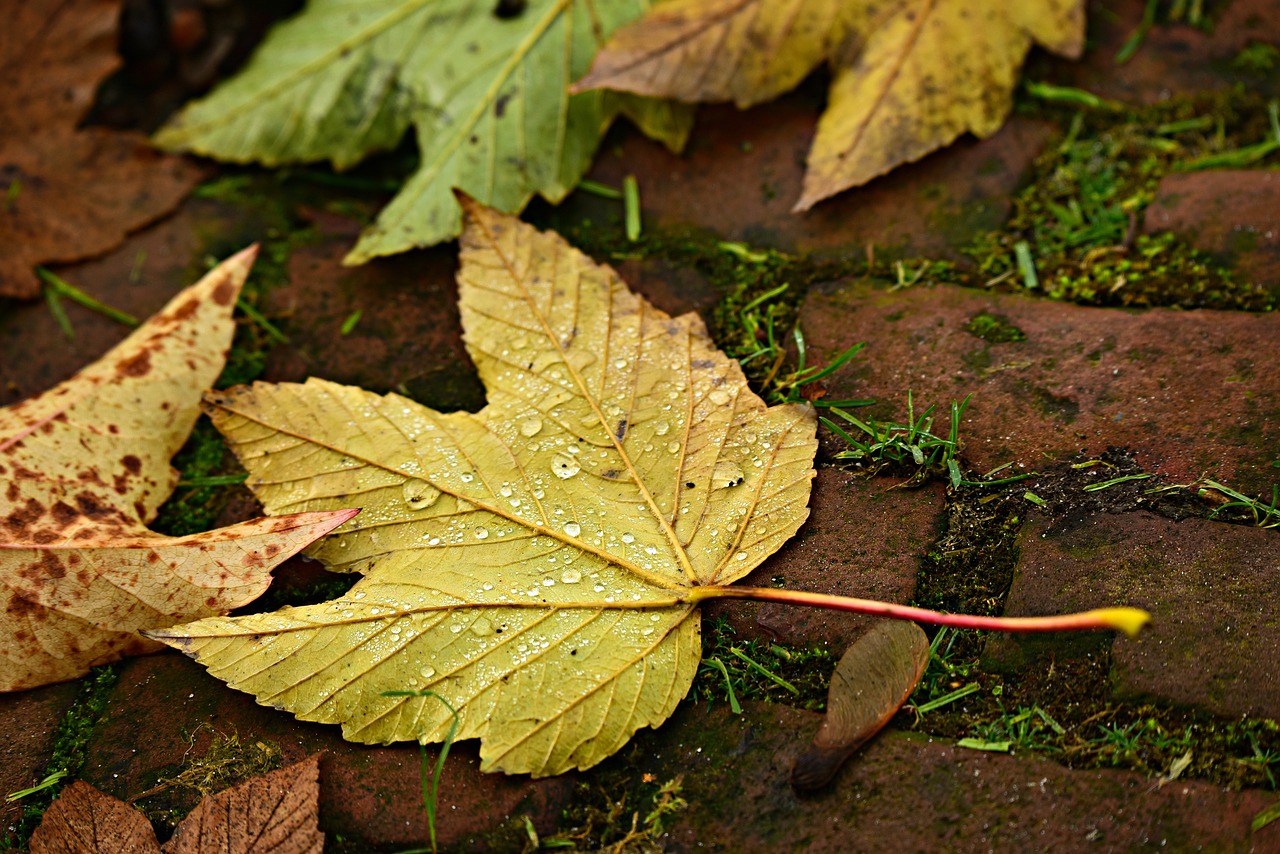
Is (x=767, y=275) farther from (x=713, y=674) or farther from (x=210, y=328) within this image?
(x=210, y=328)

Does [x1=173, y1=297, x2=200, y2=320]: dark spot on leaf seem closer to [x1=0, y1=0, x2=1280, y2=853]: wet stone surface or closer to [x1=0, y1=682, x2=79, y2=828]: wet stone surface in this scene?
[x1=0, y1=0, x2=1280, y2=853]: wet stone surface

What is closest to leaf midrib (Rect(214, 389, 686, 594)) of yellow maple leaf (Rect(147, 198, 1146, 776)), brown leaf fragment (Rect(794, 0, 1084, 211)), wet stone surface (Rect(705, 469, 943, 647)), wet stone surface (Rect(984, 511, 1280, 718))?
yellow maple leaf (Rect(147, 198, 1146, 776))

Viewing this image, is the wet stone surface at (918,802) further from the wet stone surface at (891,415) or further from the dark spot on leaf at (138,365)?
the dark spot on leaf at (138,365)

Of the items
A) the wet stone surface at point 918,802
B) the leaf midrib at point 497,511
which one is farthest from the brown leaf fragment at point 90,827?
the wet stone surface at point 918,802

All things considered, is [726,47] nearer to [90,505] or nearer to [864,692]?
[864,692]

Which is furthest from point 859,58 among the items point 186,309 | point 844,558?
point 186,309

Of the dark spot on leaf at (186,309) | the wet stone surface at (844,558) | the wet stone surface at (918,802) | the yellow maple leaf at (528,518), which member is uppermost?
the dark spot on leaf at (186,309)
